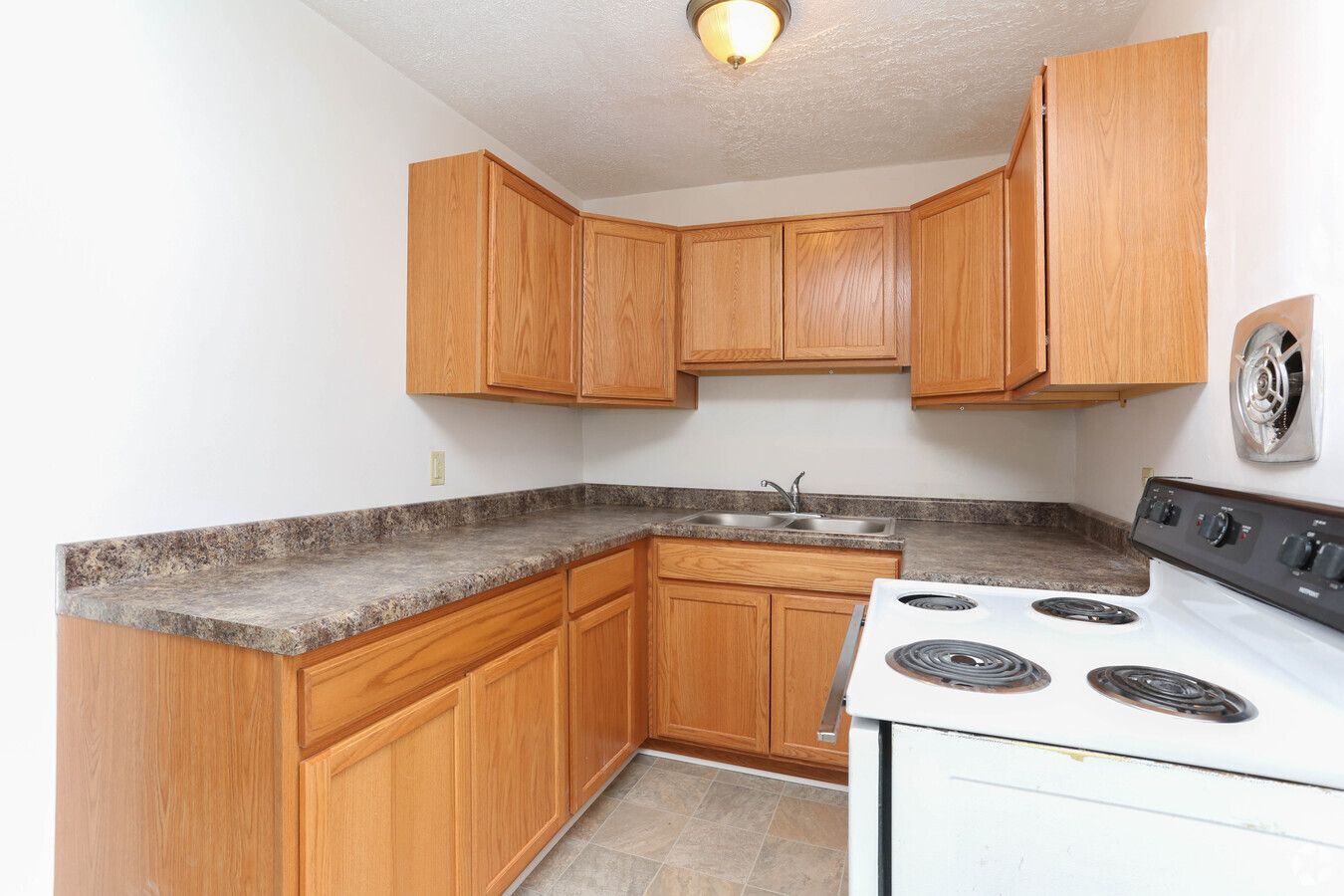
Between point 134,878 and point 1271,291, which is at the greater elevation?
point 1271,291

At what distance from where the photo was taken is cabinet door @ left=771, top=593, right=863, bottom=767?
2178 millimetres

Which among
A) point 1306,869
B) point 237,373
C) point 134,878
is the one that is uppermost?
point 237,373

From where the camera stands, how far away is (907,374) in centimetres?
271

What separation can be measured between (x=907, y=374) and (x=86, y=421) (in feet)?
8.63

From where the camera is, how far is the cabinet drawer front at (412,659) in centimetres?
108

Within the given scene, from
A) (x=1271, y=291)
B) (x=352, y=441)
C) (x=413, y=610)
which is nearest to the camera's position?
(x=1271, y=291)

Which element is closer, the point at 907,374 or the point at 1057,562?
the point at 1057,562

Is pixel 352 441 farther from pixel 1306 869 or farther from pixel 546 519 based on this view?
pixel 1306 869

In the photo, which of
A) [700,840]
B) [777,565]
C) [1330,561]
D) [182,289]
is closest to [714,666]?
[777,565]

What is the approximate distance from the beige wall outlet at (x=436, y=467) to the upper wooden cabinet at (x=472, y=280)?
240 millimetres

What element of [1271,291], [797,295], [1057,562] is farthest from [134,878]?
[797,295]

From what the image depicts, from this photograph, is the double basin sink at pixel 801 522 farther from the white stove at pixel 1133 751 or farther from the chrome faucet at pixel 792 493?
the white stove at pixel 1133 751

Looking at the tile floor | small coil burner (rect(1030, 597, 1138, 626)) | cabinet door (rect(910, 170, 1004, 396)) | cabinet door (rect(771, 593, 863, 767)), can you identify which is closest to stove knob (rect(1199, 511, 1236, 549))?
small coil burner (rect(1030, 597, 1138, 626))

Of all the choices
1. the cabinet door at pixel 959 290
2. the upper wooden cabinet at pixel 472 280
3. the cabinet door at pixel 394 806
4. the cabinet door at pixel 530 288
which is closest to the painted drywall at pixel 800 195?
the cabinet door at pixel 959 290
